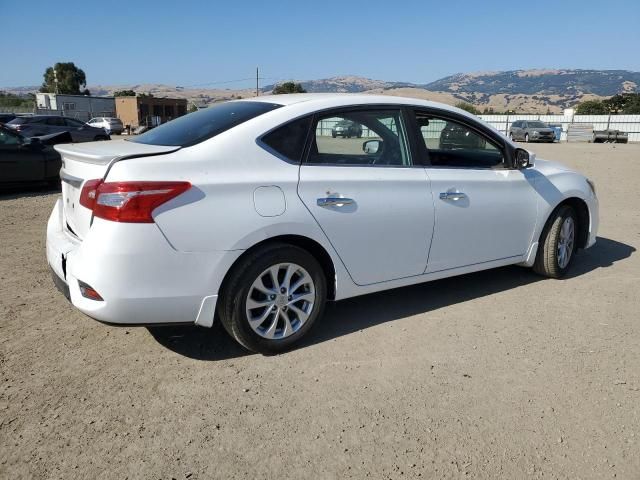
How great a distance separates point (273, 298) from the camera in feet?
11.4

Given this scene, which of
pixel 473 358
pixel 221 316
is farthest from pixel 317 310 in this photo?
pixel 473 358

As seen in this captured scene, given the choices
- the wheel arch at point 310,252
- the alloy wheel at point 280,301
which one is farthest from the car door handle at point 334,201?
the alloy wheel at point 280,301

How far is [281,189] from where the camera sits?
3.36m

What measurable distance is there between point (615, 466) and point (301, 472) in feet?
4.88

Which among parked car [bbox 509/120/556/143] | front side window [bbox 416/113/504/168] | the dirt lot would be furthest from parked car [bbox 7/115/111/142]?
parked car [bbox 509/120/556/143]

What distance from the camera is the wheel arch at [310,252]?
3309 millimetres

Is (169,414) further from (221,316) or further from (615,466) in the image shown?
(615,466)

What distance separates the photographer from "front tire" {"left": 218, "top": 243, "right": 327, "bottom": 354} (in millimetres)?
3312

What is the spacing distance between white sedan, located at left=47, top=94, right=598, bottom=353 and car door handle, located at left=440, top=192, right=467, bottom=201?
0.06ft

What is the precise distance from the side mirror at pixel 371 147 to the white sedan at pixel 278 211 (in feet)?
0.06

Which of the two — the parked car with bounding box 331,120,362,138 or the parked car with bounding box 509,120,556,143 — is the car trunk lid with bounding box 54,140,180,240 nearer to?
the parked car with bounding box 331,120,362,138

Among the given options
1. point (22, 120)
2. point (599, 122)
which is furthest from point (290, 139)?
point (599, 122)

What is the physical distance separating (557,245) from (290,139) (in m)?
3.01

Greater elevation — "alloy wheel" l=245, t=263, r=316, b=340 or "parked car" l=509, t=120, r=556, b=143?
"alloy wheel" l=245, t=263, r=316, b=340
